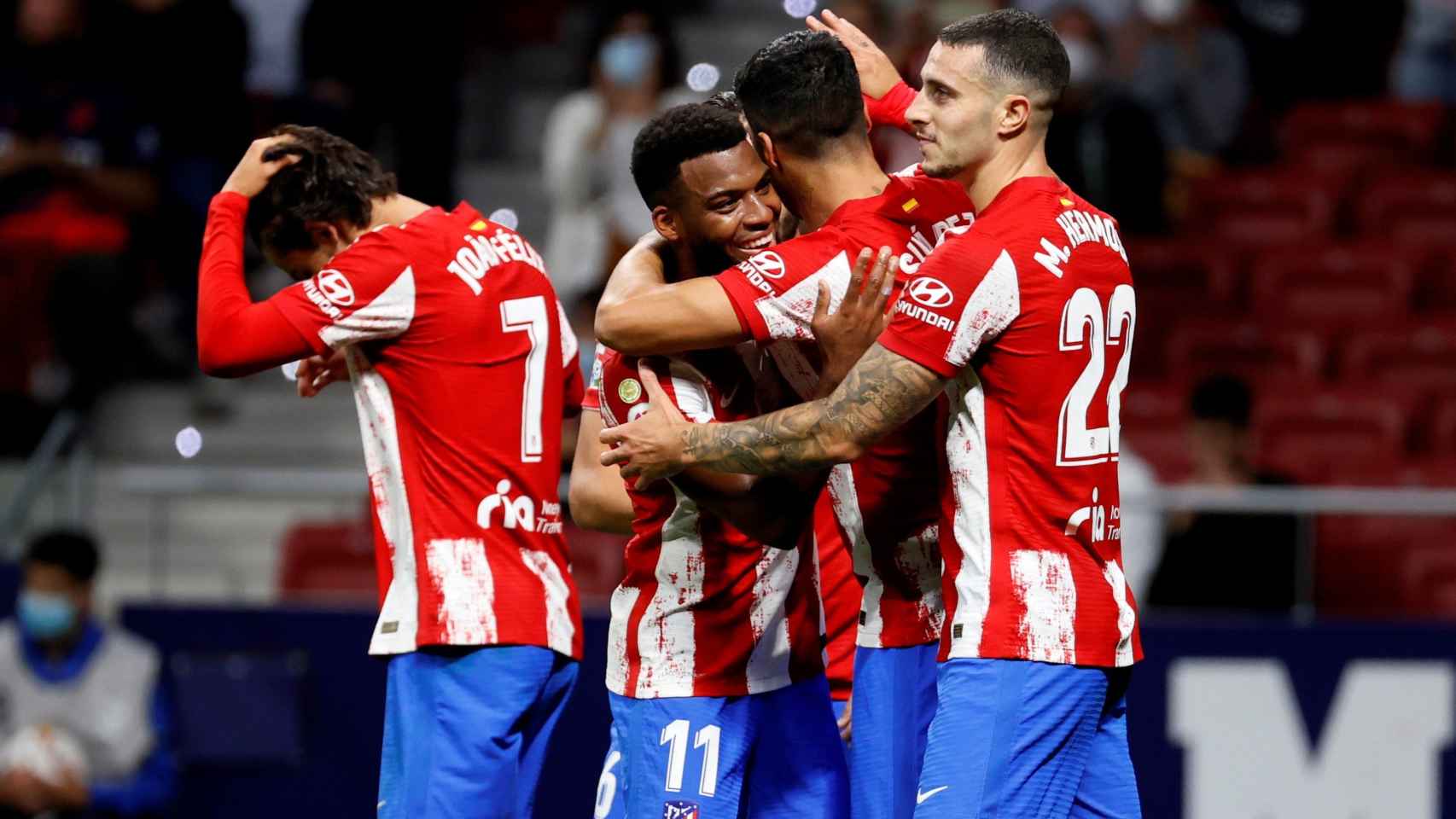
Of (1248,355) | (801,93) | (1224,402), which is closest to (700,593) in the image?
(801,93)

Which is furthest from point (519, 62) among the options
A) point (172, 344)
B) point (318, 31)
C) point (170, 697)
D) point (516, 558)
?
point (516, 558)

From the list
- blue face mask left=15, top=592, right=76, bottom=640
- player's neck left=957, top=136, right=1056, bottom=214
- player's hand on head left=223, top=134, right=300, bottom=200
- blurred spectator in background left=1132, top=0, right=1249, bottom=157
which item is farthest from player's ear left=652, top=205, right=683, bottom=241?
blurred spectator in background left=1132, top=0, right=1249, bottom=157

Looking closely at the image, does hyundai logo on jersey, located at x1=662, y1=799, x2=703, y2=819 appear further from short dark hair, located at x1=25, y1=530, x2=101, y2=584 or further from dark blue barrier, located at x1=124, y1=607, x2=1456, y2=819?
short dark hair, located at x1=25, y1=530, x2=101, y2=584

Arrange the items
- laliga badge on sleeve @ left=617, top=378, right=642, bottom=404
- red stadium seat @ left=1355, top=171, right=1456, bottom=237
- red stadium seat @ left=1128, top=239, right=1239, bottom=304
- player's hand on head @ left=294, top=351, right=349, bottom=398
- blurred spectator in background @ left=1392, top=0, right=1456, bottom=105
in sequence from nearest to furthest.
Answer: laliga badge on sleeve @ left=617, top=378, right=642, bottom=404, player's hand on head @ left=294, top=351, right=349, bottom=398, red stadium seat @ left=1128, top=239, right=1239, bottom=304, red stadium seat @ left=1355, top=171, right=1456, bottom=237, blurred spectator in background @ left=1392, top=0, right=1456, bottom=105

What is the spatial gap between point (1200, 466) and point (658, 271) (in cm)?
429

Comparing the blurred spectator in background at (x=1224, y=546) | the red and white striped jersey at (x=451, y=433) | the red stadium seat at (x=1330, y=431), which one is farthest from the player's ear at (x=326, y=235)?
the red stadium seat at (x=1330, y=431)

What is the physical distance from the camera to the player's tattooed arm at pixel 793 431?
4.16m

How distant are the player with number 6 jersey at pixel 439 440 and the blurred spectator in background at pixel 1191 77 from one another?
285 inches

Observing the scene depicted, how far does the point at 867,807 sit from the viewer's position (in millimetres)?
4652

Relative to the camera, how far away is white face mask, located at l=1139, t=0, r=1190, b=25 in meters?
11.8

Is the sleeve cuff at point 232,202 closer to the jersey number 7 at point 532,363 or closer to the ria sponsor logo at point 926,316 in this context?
the jersey number 7 at point 532,363

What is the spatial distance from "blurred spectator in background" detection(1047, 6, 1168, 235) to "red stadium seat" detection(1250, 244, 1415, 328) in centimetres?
75

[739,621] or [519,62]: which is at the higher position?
[519,62]

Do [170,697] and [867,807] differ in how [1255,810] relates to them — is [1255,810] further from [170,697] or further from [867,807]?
[170,697]
